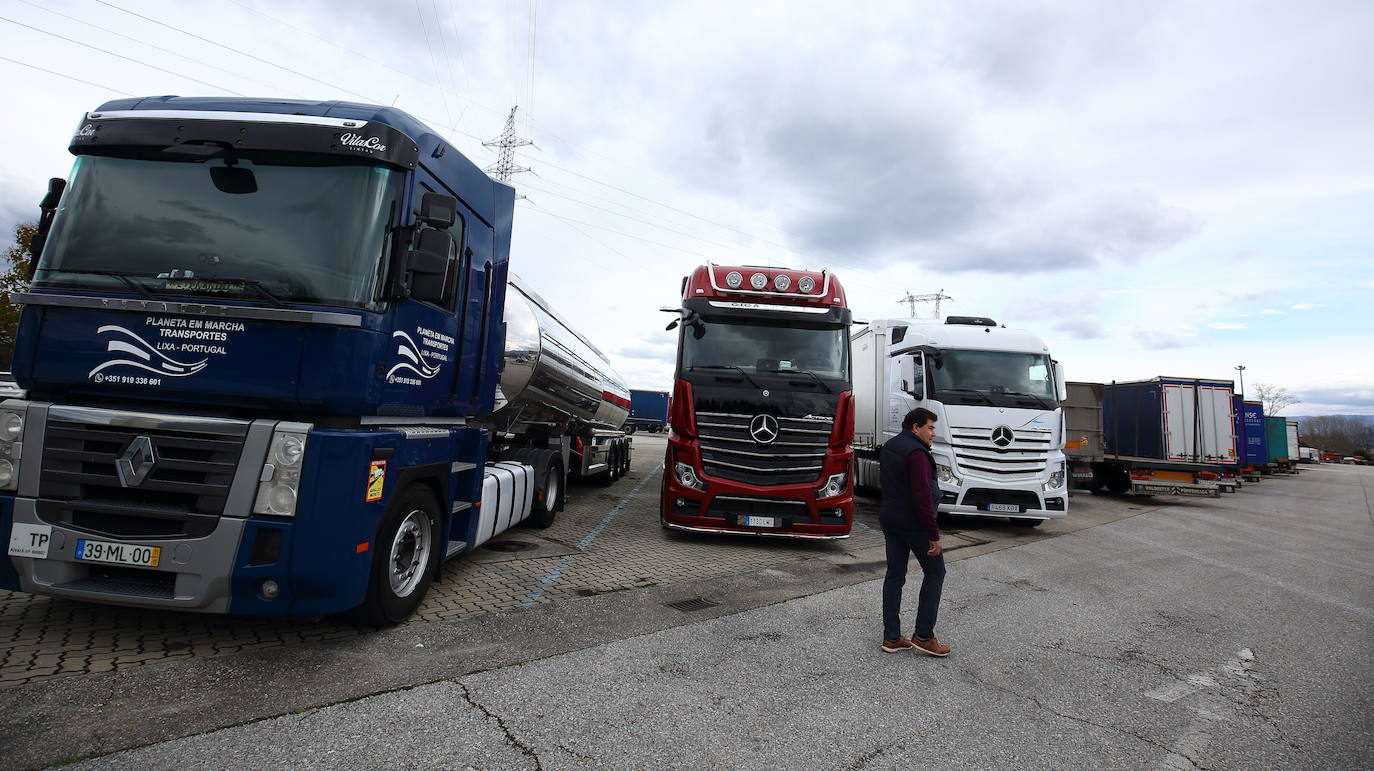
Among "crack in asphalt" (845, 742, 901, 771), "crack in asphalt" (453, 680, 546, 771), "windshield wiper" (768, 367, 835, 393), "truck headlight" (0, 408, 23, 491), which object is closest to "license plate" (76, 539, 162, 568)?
"truck headlight" (0, 408, 23, 491)

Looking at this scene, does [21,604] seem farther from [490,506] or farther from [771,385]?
[771,385]

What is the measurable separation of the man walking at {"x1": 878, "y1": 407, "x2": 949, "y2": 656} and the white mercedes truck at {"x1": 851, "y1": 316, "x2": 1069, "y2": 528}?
5.80 meters

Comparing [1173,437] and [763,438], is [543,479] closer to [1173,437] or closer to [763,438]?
[763,438]

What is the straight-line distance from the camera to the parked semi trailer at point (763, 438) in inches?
314

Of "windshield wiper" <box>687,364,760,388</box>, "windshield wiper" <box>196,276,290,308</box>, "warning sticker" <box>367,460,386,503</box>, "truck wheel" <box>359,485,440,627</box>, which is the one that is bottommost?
"truck wheel" <box>359,485,440,627</box>

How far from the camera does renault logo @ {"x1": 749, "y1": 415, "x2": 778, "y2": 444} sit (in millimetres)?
7930

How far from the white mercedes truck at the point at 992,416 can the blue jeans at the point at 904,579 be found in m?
5.82

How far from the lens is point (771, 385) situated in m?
8.04

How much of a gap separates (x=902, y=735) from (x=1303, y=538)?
41.5 feet

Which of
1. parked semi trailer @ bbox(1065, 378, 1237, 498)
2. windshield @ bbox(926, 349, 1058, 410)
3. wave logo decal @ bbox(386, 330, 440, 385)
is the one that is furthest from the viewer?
parked semi trailer @ bbox(1065, 378, 1237, 498)

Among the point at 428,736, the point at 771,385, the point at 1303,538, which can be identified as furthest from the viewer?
the point at 1303,538

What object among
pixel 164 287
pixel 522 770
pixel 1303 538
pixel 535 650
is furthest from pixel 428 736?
pixel 1303 538

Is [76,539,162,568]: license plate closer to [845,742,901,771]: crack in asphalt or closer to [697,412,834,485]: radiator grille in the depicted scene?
[845,742,901,771]: crack in asphalt

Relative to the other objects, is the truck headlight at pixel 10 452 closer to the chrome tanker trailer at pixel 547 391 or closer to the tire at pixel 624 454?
the chrome tanker trailer at pixel 547 391
